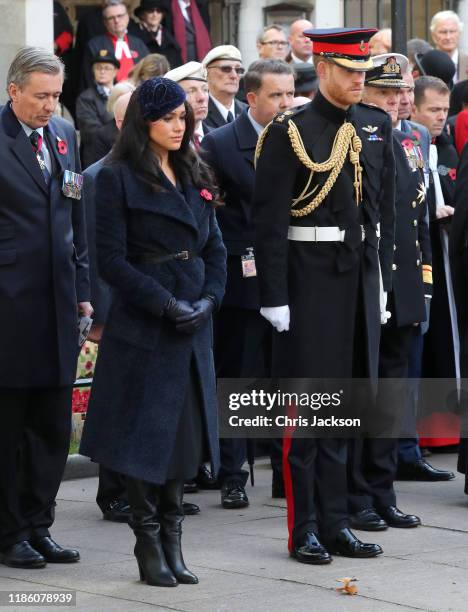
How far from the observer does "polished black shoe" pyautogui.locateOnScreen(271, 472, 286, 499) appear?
853cm

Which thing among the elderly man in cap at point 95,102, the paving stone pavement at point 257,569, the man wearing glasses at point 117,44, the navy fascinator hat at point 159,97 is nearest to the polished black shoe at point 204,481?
the paving stone pavement at point 257,569

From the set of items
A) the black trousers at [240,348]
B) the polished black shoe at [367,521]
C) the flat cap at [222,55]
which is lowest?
the polished black shoe at [367,521]

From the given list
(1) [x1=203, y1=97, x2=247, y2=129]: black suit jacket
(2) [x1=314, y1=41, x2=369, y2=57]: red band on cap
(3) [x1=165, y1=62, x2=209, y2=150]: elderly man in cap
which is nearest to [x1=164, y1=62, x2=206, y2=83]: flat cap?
(3) [x1=165, y1=62, x2=209, y2=150]: elderly man in cap

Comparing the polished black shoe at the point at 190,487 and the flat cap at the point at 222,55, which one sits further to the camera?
the flat cap at the point at 222,55

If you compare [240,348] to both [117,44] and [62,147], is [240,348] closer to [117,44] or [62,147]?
[62,147]

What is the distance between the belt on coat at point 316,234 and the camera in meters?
7.02

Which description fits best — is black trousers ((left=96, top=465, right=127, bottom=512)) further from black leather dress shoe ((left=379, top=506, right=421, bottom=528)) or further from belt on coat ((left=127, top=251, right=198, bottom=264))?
belt on coat ((left=127, top=251, right=198, bottom=264))

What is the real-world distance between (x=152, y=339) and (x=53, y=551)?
1.10 meters

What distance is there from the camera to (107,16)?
12.8 m

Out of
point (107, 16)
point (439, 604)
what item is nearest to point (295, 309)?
point (439, 604)

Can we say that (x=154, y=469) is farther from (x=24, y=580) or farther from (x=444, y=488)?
(x=444, y=488)

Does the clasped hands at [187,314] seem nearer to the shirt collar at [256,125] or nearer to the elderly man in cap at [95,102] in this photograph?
the shirt collar at [256,125]

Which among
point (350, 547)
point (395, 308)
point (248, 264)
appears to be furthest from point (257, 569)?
point (248, 264)

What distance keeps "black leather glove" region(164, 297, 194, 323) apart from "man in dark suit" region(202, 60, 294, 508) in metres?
2.05
